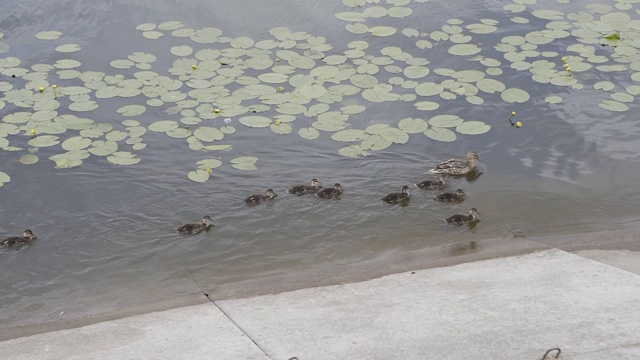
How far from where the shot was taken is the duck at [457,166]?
1016 cm

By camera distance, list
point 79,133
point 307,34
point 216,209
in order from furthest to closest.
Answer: point 307,34 → point 79,133 → point 216,209

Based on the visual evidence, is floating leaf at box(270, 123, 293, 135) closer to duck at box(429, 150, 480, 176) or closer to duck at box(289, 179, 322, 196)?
duck at box(289, 179, 322, 196)

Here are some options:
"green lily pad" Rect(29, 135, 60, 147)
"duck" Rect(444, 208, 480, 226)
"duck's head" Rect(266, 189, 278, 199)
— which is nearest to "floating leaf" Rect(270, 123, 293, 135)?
"duck's head" Rect(266, 189, 278, 199)

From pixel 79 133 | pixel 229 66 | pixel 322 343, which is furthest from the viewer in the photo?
pixel 229 66

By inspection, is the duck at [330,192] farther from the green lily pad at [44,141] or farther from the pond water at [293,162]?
the green lily pad at [44,141]

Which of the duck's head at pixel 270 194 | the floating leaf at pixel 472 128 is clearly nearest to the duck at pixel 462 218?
the floating leaf at pixel 472 128

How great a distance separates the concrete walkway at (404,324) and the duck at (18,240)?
6.24ft

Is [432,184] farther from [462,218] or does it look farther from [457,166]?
[462,218]

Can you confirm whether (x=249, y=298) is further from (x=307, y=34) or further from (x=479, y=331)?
(x=307, y=34)

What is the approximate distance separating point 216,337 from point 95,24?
26.0 feet

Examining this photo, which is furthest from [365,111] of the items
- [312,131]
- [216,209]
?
[216,209]

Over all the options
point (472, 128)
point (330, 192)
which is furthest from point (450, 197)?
point (472, 128)

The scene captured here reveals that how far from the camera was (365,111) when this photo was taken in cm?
1137

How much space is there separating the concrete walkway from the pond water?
98 cm
